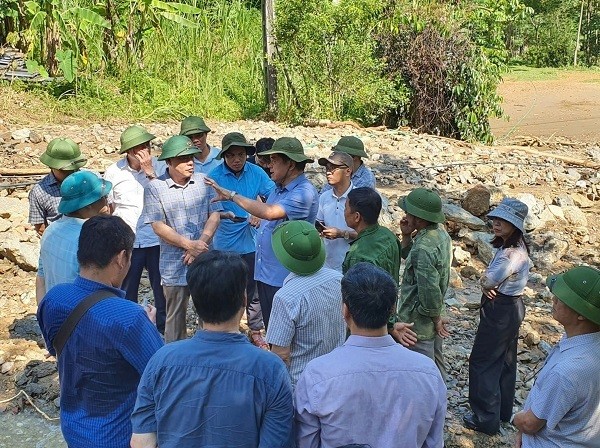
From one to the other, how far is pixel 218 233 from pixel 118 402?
2.63 metres

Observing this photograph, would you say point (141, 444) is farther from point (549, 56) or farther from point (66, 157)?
point (549, 56)

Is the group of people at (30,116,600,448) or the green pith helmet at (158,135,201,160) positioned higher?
the green pith helmet at (158,135,201,160)

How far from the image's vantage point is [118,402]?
274cm

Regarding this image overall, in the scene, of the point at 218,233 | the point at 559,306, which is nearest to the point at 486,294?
the point at 559,306

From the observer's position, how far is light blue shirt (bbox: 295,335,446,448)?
2467 mm

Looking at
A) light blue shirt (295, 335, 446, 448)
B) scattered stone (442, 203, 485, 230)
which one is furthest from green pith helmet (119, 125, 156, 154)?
scattered stone (442, 203, 485, 230)

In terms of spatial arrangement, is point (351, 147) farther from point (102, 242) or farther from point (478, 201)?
point (478, 201)

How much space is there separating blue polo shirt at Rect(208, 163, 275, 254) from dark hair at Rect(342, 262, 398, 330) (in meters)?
2.66

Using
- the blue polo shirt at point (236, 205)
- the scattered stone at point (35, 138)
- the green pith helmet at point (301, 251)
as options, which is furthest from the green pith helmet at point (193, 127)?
the scattered stone at point (35, 138)

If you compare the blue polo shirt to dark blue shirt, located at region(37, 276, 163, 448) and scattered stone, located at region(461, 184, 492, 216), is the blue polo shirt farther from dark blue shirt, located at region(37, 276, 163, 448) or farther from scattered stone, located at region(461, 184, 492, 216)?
scattered stone, located at region(461, 184, 492, 216)

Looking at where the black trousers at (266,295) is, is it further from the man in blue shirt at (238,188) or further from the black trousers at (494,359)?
the black trousers at (494,359)

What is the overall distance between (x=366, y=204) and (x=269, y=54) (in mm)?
10643

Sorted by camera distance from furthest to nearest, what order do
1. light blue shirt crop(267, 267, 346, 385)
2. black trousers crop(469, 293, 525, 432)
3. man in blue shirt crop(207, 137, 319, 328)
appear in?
man in blue shirt crop(207, 137, 319, 328) → black trousers crop(469, 293, 525, 432) → light blue shirt crop(267, 267, 346, 385)

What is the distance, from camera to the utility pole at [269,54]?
1368 centimetres
